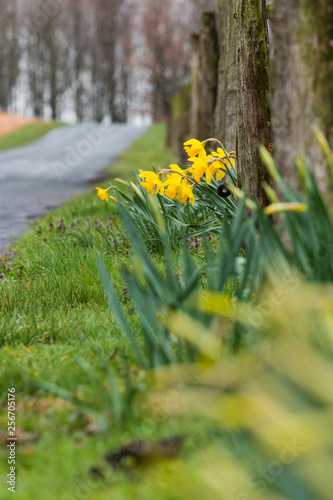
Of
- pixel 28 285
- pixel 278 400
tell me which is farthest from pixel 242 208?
pixel 28 285

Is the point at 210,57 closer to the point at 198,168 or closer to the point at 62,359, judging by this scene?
the point at 198,168

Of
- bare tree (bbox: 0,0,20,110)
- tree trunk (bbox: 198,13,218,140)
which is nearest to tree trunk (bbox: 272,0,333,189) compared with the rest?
tree trunk (bbox: 198,13,218,140)

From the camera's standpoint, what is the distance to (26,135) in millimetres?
19031

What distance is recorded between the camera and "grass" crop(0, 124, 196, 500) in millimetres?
1479

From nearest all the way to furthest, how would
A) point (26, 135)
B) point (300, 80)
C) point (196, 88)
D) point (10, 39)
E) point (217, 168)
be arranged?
point (300, 80) → point (217, 168) → point (196, 88) → point (26, 135) → point (10, 39)

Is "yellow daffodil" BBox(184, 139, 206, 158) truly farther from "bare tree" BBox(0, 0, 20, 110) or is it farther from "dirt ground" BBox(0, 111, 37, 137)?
"bare tree" BBox(0, 0, 20, 110)

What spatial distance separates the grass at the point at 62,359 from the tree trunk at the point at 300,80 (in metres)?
0.92

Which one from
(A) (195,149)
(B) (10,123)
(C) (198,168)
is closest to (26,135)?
(B) (10,123)

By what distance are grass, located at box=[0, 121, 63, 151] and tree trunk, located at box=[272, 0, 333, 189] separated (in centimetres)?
1417

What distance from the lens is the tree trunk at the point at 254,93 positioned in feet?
10.2

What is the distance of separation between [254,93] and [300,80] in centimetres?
108

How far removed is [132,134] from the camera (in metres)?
20.6

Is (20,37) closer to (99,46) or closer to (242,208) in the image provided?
(99,46)

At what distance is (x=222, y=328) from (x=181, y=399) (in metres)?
0.58
